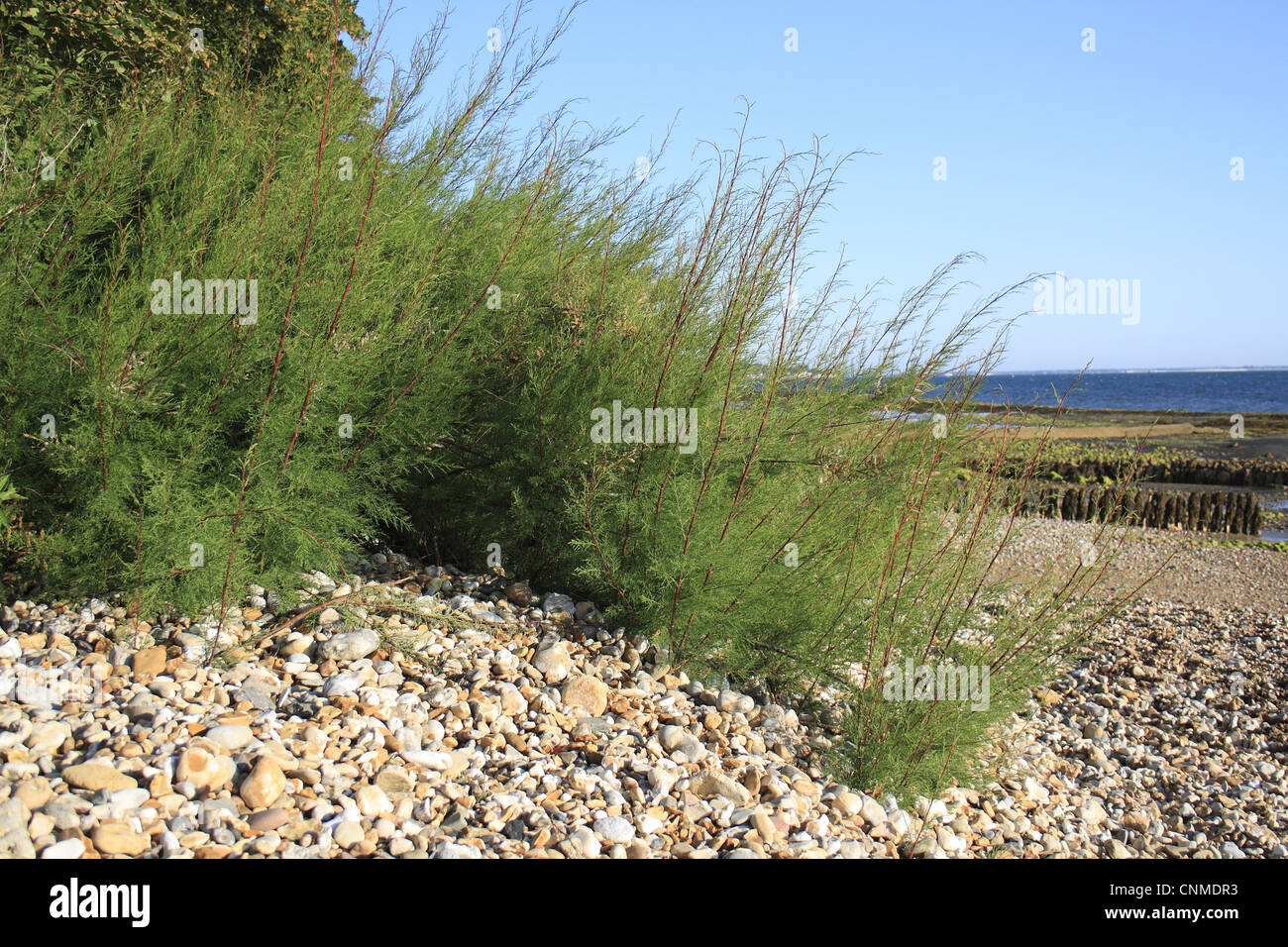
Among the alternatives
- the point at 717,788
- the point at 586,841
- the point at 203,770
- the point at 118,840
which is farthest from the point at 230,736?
the point at 717,788

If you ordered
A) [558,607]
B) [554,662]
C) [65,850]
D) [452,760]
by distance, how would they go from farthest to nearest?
[558,607] → [554,662] → [452,760] → [65,850]

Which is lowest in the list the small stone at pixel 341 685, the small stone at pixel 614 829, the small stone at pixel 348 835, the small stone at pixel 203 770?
the small stone at pixel 614 829

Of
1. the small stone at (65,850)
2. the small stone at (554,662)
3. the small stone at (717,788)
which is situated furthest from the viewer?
the small stone at (554,662)

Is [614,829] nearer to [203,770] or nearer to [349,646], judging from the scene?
[203,770]

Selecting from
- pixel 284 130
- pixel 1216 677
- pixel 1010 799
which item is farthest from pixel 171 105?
pixel 1216 677

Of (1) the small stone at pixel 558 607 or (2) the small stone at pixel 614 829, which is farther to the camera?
(1) the small stone at pixel 558 607

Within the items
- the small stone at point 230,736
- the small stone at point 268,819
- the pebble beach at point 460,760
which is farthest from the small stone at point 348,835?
the small stone at point 230,736

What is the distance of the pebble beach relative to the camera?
8.52 ft

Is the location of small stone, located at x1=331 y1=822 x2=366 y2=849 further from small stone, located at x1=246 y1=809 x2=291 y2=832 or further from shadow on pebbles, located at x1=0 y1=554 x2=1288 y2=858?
small stone, located at x1=246 y1=809 x2=291 y2=832

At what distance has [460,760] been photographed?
3086 mm

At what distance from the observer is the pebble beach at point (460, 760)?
2598 millimetres

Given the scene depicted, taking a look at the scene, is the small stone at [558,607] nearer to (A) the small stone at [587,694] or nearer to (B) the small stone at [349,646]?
(A) the small stone at [587,694]

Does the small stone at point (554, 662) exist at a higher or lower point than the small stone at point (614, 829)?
higher
